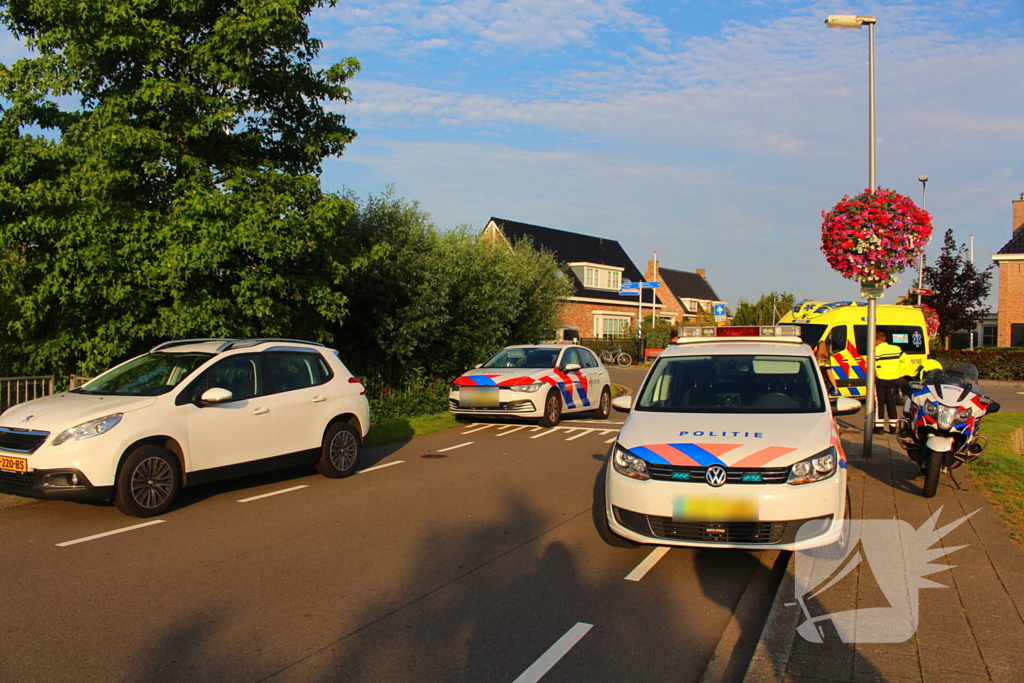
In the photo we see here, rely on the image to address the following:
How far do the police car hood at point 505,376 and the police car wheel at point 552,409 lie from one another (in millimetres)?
394

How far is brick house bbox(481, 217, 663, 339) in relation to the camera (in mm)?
48594

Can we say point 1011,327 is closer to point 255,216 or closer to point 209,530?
point 255,216

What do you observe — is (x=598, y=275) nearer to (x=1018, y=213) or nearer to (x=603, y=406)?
(x=1018, y=213)

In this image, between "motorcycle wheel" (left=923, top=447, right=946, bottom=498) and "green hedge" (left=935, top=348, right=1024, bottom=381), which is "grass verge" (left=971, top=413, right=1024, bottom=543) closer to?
"motorcycle wheel" (left=923, top=447, right=946, bottom=498)

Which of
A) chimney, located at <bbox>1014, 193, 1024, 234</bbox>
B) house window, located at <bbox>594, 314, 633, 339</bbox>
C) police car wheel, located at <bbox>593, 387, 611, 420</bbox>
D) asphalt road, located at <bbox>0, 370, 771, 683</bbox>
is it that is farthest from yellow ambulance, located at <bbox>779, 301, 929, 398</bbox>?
house window, located at <bbox>594, 314, 633, 339</bbox>

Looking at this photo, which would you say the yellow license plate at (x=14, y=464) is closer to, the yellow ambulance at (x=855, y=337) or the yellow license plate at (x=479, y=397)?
the yellow license plate at (x=479, y=397)

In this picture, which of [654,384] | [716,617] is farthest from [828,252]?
[716,617]

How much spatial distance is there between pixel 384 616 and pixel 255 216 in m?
7.48

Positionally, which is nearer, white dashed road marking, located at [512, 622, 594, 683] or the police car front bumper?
white dashed road marking, located at [512, 622, 594, 683]

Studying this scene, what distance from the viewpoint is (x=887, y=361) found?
14805 mm

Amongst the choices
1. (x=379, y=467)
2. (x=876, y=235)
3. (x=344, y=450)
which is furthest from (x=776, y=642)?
(x=876, y=235)

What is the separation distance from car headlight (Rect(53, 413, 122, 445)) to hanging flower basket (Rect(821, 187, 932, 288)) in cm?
899

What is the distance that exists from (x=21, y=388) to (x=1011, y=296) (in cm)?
4170

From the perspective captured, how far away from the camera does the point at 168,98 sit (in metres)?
11.1
